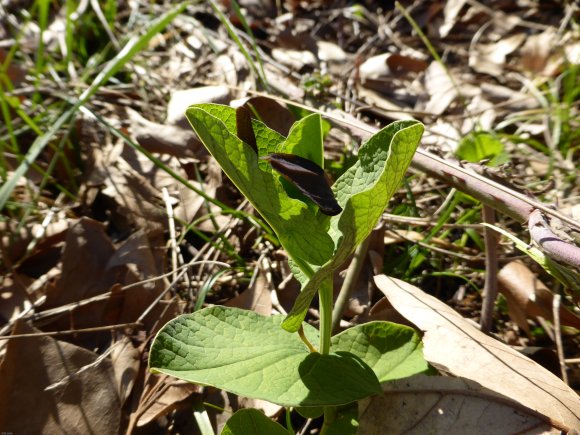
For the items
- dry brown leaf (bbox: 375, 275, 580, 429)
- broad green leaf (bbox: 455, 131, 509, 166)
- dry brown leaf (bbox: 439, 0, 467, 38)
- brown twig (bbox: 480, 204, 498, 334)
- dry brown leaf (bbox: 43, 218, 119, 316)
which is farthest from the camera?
dry brown leaf (bbox: 439, 0, 467, 38)

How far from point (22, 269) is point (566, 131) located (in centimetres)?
198

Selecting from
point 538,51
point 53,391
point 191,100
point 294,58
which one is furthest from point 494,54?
point 53,391

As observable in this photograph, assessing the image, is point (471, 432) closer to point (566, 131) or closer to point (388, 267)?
point (388, 267)

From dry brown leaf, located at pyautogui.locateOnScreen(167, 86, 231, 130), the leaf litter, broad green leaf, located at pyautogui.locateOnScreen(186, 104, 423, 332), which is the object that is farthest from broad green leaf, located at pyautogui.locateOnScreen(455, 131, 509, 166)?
broad green leaf, located at pyautogui.locateOnScreen(186, 104, 423, 332)

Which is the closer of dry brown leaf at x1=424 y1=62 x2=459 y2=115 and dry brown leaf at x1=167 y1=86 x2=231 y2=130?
dry brown leaf at x1=167 y1=86 x2=231 y2=130

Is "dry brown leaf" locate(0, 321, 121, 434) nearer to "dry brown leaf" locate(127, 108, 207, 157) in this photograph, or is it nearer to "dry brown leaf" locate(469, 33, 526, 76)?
"dry brown leaf" locate(127, 108, 207, 157)

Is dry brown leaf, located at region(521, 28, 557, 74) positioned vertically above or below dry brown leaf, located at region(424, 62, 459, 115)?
above

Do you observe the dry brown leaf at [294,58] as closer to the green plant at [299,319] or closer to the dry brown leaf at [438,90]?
the dry brown leaf at [438,90]

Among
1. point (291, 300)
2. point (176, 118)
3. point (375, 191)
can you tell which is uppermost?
point (375, 191)

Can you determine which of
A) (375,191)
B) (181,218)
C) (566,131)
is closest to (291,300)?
(181,218)

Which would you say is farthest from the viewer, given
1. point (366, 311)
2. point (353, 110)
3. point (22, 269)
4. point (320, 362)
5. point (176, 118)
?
point (353, 110)

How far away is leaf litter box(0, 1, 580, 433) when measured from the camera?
1.43 meters

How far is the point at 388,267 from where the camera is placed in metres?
1.80

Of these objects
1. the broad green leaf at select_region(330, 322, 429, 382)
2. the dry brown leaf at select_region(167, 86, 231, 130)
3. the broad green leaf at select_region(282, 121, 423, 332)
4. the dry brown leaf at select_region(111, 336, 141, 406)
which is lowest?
the dry brown leaf at select_region(111, 336, 141, 406)
